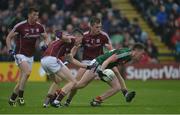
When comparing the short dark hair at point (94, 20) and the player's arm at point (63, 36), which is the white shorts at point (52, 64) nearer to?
the player's arm at point (63, 36)

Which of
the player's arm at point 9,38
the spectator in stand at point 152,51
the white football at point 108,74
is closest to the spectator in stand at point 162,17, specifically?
the spectator in stand at point 152,51

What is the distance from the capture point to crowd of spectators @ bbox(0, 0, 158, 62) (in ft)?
106

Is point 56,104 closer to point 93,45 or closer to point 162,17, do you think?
point 93,45

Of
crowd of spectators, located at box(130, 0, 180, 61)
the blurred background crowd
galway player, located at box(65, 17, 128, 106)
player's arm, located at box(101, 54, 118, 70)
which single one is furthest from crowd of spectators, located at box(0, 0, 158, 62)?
player's arm, located at box(101, 54, 118, 70)

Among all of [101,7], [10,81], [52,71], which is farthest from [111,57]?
[101,7]

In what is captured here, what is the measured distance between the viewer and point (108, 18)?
3322 centimetres

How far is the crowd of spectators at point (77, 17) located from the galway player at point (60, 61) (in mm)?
13763

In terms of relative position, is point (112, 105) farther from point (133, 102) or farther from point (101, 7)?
point (101, 7)

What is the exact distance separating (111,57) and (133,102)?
9.01 ft

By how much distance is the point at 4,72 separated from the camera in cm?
3100

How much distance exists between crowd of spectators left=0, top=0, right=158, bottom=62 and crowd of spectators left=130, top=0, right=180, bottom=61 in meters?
0.89

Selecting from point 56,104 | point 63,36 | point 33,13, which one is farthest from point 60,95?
point 33,13

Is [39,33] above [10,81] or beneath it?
above

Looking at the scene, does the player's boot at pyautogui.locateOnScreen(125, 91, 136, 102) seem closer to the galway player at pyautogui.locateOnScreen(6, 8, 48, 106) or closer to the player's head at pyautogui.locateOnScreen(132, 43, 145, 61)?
the player's head at pyautogui.locateOnScreen(132, 43, 145, 61)
